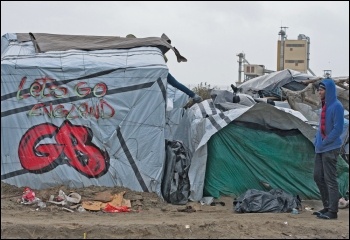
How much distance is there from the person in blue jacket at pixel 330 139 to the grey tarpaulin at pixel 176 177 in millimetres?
2274

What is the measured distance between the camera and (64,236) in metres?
6.84

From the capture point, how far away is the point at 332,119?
8242 millimetres

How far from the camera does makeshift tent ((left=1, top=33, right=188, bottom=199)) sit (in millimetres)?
9383

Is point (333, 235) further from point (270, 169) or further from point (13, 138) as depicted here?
point (13, 138)

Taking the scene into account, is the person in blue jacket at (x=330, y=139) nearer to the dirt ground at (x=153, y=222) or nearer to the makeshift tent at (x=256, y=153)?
the dirt ground at (x=153, y=222)

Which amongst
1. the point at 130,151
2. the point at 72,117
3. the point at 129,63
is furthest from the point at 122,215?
the point at 129,63

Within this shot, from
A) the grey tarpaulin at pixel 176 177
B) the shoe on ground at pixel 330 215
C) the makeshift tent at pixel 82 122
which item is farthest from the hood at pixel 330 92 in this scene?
the grey tarpaulin at pixel 176 177

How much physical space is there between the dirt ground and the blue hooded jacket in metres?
1.06

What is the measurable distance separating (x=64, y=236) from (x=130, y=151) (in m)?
2.82

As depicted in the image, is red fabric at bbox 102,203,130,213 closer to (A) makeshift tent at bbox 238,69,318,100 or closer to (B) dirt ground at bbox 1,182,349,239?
(B) dirt ground at bbox 1,182,349,239

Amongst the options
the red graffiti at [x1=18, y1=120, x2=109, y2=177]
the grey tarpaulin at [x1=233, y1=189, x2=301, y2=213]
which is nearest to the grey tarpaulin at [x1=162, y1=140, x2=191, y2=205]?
the grey tarpaulin at [x1=233, y1=189, x2=301, y2=213]

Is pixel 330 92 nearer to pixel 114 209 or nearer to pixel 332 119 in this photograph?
pixel 332 119

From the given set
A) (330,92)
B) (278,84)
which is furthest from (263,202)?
(278,84)

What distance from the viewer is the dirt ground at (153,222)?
7027 mm
